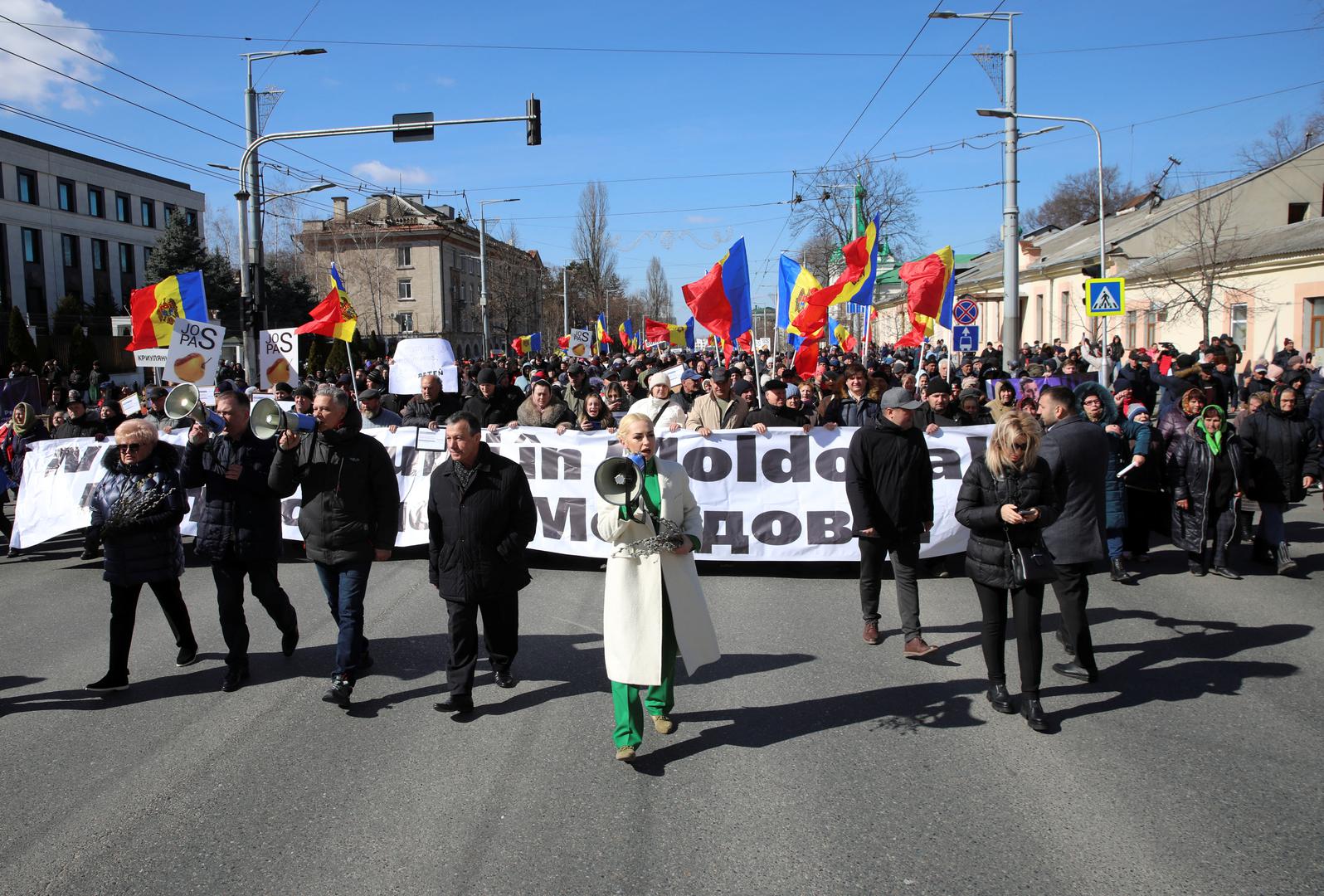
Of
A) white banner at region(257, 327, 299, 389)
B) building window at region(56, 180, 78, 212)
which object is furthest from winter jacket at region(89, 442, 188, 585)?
building window at region(56, 180, 78, 212)

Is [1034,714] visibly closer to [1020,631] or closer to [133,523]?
[1020,631]

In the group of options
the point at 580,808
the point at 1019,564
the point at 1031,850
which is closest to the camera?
the point at 1031,850

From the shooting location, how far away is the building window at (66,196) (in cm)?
5738

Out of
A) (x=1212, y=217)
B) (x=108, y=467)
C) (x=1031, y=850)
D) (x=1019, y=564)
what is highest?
(x=1212, y=217)

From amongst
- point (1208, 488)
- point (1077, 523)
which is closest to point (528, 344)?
point (1208, 488)

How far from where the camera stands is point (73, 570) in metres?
9.57

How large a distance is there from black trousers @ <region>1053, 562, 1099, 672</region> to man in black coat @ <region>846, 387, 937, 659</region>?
35.8 inches

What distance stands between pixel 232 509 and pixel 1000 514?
442 cm

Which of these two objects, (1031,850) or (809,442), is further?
(809,442)

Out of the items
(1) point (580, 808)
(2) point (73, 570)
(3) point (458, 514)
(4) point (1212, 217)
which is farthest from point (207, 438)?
(4) point (1212, 217)

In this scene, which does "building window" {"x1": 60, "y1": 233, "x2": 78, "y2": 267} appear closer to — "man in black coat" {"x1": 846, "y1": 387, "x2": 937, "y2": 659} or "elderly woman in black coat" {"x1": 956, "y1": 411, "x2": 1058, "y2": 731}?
"man in black coat" {"x1": 846, "y1": 387, "x2": 937, "y2": 659}

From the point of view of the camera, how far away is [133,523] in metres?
6.02

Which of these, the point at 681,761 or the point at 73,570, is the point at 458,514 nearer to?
the point at 681,761

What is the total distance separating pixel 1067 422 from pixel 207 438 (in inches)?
203
